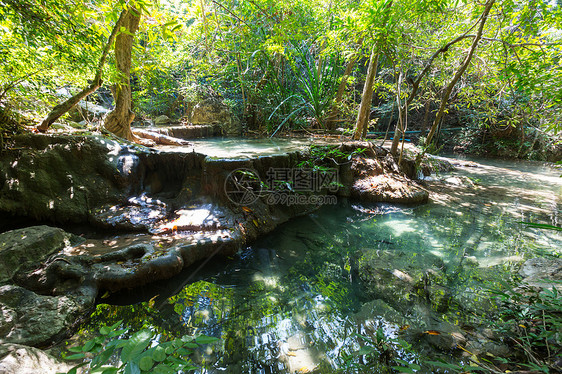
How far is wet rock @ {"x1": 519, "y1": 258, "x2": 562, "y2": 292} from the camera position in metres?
1.97

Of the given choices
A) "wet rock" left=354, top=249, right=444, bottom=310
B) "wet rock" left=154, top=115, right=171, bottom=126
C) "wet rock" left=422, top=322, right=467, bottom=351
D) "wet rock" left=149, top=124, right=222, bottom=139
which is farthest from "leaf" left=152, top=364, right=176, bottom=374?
"wet rock" left=154, top=115, right=171, bottom=126

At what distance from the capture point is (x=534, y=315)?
149 centimetres

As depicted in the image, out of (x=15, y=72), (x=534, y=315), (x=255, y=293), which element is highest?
(x=15, y=72)

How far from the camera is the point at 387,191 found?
4.67m

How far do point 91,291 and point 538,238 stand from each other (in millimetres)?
5369

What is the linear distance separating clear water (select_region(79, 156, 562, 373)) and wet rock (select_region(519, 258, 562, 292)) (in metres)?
0.13

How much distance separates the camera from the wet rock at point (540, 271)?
1969 mm

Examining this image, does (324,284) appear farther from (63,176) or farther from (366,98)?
(366,98)

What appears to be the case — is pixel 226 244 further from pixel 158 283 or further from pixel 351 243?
pixel 351 243

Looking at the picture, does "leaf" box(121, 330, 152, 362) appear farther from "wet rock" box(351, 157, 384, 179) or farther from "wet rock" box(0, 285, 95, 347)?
"wet rock" box(351, 157, 384, 179)

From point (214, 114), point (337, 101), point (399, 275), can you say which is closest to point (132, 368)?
point (399, 275)

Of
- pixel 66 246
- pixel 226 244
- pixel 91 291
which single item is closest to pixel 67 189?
pixel 66 246

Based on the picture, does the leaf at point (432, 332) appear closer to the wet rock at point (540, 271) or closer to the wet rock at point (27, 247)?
the wet rock at point (540, 271)

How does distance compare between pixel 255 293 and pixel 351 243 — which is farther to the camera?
pixel 351 243
